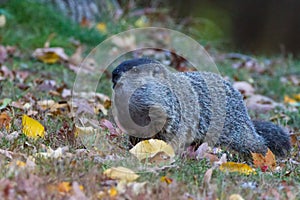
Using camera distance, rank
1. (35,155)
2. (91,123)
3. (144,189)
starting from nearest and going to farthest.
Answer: (144,189) < (35,155) < (91,123)

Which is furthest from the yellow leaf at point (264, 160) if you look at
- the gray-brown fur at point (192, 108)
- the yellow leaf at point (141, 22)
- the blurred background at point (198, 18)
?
the yellow leaf at point (141, 22)

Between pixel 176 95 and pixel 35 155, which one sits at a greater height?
pixel 176 95

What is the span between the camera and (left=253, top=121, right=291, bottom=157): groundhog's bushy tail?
397 centimetres

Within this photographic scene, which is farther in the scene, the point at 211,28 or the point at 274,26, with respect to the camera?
the point at 274,26

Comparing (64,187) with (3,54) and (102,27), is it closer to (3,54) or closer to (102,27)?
(3,54)

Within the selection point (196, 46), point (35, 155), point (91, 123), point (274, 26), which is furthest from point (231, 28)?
point (35, 155)

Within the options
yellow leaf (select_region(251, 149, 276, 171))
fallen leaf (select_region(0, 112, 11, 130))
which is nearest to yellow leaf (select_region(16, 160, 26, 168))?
fallen leaf (select_region(0, 112, 11, 130))

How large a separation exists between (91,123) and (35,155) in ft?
3.76

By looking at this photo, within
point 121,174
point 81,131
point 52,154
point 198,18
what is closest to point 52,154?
point 52,154

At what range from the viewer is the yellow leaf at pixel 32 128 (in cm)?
370

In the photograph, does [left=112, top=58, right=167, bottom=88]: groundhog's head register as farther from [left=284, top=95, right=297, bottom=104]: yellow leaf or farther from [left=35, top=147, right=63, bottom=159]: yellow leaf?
[left=284, top=95, right=297, bottom=104]: yellow leaf

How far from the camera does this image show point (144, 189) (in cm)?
277

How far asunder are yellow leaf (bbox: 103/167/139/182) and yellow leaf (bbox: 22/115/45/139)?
2.89 ft

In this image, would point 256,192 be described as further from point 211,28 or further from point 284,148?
point 211,28
